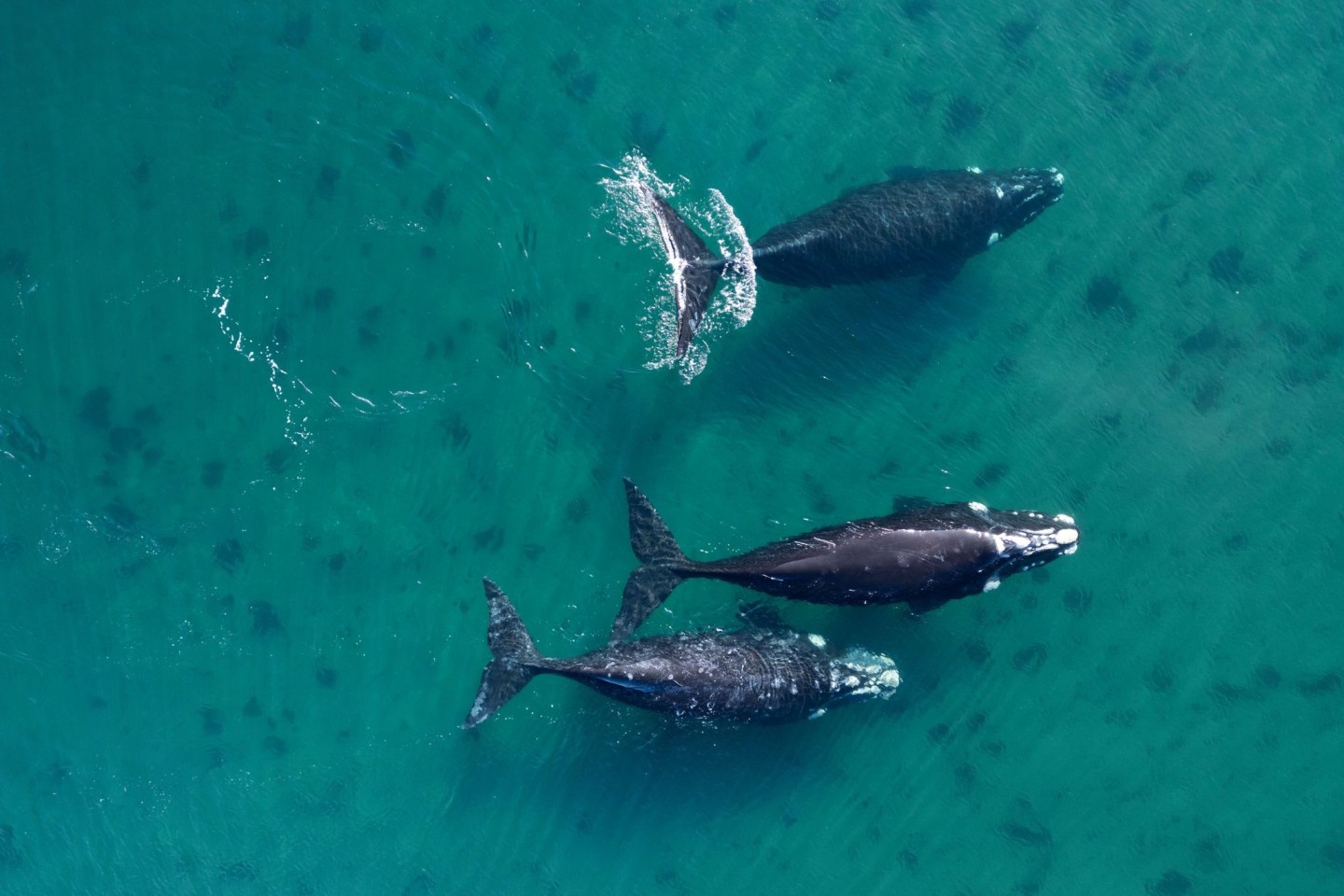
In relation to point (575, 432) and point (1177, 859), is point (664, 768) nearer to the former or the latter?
point (575, 432)

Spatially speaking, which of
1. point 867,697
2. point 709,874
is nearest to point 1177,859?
point 867,697

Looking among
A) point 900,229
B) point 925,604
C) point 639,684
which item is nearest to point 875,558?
point 925,604

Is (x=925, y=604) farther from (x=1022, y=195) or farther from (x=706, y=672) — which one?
(x=1022, y=195)

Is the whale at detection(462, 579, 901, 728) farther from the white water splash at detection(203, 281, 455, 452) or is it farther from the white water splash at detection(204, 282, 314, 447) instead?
the white water splash at detection(204, 282, 314, 447)

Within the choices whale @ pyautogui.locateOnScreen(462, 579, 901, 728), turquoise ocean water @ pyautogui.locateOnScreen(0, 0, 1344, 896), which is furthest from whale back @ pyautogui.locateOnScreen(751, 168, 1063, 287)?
whale @ pyautogui.locateOnScreen(462, 579, 901, 728)

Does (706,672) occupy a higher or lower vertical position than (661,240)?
lower

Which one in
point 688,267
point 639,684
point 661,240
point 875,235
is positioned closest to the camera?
point 639,684

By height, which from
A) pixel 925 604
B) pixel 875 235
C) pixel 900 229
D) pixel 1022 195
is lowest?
pixel 925 604

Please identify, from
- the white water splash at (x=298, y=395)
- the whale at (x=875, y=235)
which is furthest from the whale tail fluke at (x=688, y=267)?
the white water splash at (x=298, y=395)
